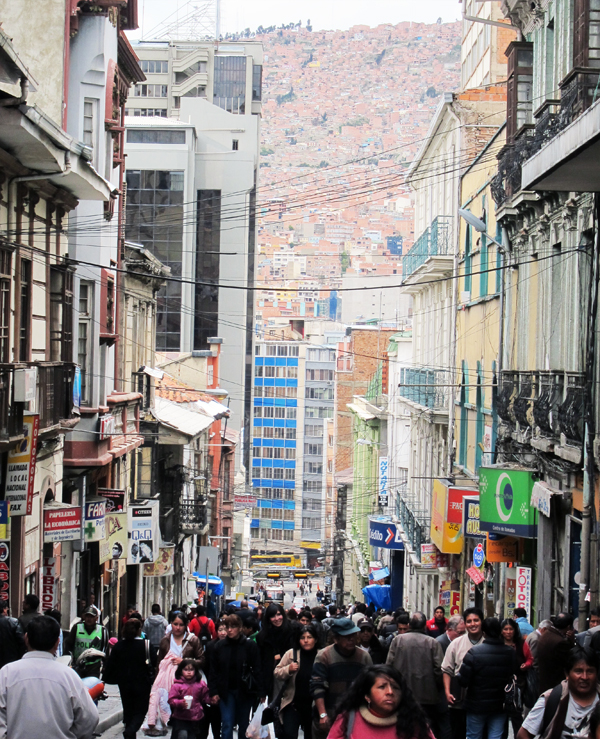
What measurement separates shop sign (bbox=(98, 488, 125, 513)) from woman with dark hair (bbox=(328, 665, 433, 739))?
2012 centimetres

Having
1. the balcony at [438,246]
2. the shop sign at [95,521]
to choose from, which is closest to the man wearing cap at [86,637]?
the shop sign at [95,521]

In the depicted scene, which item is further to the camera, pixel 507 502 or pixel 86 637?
pixel 507 502

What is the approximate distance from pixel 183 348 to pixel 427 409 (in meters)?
42.3

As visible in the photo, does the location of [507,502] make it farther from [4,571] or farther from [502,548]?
[4,571]

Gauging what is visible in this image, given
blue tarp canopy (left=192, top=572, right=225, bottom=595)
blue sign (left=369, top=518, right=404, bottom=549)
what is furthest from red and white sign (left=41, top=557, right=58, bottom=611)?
blue tarp canopy (left=192, top=572, right=225, bottom=595)

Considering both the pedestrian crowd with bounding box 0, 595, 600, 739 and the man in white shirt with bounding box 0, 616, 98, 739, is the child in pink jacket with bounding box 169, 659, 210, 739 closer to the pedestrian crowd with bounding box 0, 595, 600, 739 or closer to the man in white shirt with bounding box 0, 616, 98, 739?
the pedestrian crowd with bounding box 0, 595, 600, 739

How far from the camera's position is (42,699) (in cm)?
678

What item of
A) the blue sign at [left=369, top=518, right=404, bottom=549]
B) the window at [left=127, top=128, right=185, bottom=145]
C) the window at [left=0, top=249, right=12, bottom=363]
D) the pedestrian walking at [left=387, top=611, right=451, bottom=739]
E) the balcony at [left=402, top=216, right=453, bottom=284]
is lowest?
the blue sign at [left=369, top=518, right=404, bottom=549]

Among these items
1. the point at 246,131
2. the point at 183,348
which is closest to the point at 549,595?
the point at 183,348

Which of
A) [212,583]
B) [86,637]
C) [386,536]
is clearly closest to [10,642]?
[86,637]

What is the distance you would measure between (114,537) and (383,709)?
20.0 m

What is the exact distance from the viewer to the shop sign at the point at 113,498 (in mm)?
26062

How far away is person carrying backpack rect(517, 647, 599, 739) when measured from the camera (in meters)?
7.24

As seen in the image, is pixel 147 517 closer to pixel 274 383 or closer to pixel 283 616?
pixel 283 616
